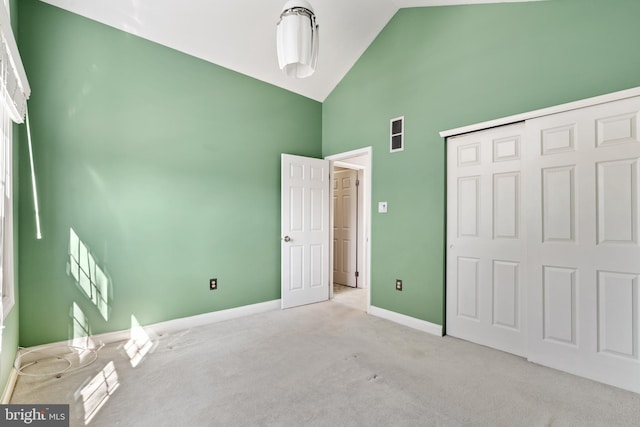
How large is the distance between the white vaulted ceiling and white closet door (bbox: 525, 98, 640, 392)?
4.68ft

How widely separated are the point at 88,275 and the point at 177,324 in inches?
38.2

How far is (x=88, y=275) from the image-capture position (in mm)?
2805

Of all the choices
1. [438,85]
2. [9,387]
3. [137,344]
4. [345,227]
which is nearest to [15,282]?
[9,387]

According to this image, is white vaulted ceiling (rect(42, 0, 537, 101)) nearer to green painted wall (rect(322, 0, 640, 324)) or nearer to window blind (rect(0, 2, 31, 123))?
green painted wall (rect(322, 0, 640, 324))

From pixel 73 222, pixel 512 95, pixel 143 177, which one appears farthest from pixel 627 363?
pixel 73 222

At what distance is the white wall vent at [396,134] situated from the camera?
3564 millimetres

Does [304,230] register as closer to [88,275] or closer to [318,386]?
[318,386]

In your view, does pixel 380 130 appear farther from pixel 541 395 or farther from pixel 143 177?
pixel 541 395

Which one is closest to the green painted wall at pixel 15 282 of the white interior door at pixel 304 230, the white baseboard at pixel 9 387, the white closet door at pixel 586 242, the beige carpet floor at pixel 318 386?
the white baseboard at pixel 9 387

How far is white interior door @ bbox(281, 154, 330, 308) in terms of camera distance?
4062mm

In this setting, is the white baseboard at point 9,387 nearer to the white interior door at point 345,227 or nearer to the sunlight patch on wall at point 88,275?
the sunlight patch on wall at point 88,275

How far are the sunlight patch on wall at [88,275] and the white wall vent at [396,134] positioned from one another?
327 cm

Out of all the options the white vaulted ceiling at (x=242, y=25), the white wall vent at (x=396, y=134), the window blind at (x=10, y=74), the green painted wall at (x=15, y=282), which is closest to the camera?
the window blind at (x=10, y=74)

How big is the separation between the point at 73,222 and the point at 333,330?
105 inches
